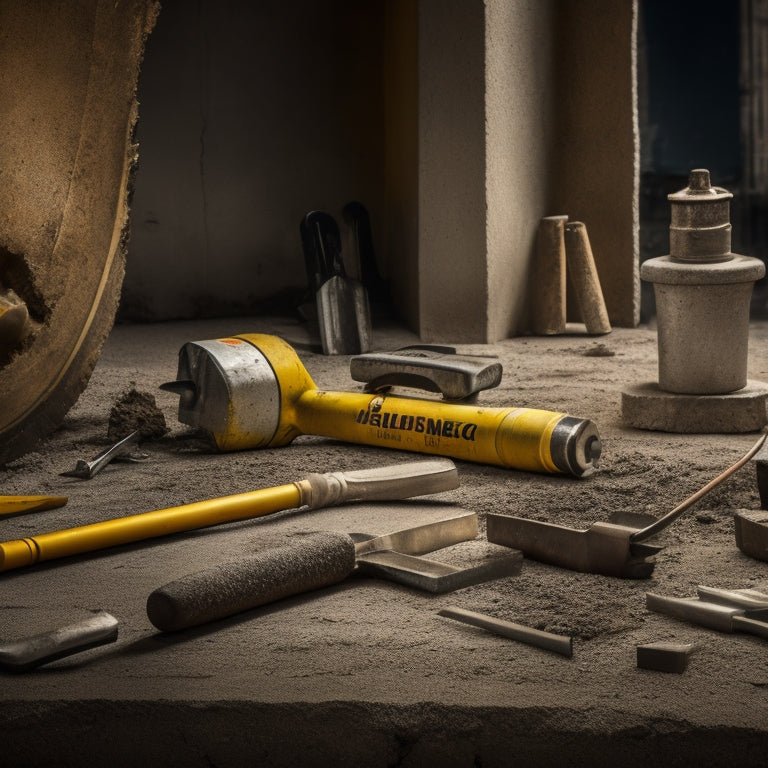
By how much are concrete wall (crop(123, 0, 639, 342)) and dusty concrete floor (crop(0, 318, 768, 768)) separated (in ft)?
8.58

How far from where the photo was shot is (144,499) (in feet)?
8.93

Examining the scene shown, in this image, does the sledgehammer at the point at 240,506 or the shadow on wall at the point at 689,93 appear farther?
the shadow on wall at the point at 689,93

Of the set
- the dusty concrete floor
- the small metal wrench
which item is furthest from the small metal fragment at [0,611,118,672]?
the small metal wrench

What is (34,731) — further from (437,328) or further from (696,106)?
(696,106)

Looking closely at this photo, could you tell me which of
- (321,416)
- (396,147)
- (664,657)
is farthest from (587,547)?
(396,147)

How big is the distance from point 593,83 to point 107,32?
9.31 feet

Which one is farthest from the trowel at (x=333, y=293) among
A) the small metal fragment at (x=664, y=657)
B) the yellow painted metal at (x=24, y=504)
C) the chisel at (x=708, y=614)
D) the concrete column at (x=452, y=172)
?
the small metal fragment at (x=664, y=657)

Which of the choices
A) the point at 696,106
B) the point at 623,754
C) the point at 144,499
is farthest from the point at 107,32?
the point at 696,106

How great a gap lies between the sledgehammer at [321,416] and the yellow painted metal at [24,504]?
57 cm

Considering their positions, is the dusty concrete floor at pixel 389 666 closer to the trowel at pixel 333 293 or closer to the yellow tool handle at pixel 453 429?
the yellow tool handle at pixel 453 429

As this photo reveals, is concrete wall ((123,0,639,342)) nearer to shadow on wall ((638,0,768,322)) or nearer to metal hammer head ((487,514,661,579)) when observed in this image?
shadow on wall ((638,0,768,322))

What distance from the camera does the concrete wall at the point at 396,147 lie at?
201 inches

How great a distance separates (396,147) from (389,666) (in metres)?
4.30

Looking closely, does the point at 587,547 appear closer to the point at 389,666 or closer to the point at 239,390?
the point at 389,666
